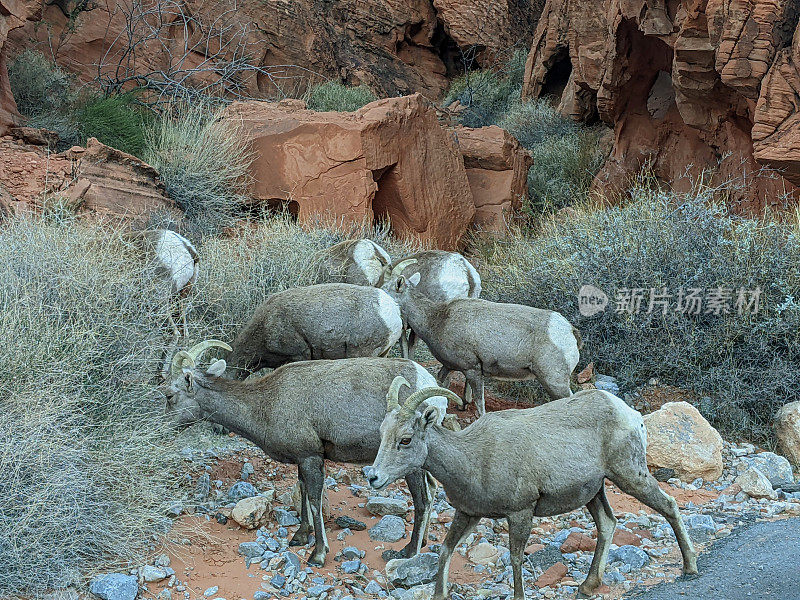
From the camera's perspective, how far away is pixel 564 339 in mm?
6324

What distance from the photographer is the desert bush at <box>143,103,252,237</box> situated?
1102 cm

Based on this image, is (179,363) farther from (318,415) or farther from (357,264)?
(357,264)

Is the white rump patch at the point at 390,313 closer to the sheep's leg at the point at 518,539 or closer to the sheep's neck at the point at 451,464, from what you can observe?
the sheep's neck at the point at 451,464

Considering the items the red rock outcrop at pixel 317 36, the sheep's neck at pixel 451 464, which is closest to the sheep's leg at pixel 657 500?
the sheep's neck at pixel 451 464

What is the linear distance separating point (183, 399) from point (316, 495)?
114 cm

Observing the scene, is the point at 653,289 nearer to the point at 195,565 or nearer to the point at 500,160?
the point at 195,565

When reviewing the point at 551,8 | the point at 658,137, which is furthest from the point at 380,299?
the point at 551,8

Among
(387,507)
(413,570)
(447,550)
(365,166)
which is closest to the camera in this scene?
(447,550)

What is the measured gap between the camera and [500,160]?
46.3ft

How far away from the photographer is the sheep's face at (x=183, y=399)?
5434mm

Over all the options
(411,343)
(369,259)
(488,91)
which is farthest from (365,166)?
(488,91)

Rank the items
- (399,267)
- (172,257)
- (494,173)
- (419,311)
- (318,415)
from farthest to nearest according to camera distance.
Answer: (494,173) < (172,257) < (399,267) < (419,311) < (318,415)

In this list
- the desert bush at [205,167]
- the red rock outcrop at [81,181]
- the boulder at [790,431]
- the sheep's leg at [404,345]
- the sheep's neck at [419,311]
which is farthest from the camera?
the desert bush at [205,167]

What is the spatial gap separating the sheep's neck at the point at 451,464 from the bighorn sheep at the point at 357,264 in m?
3.76
